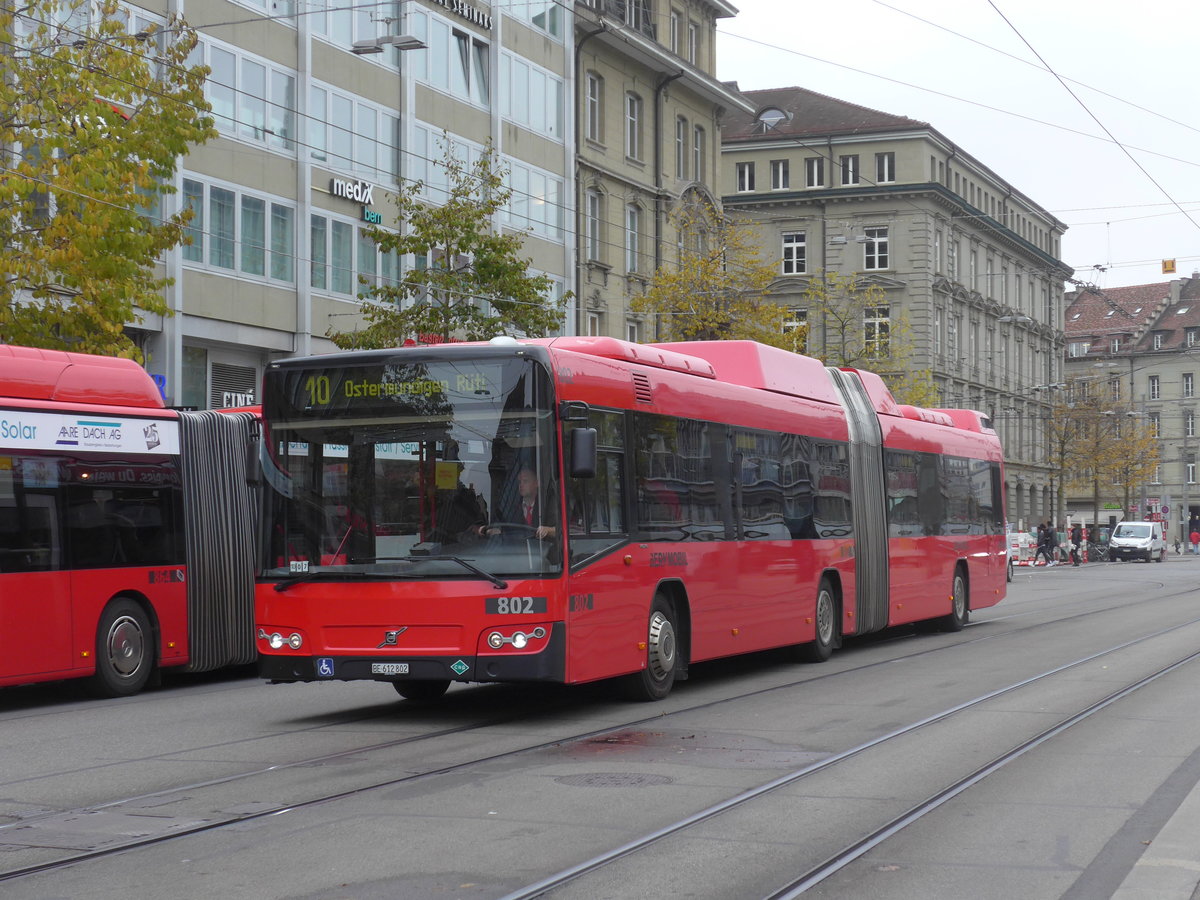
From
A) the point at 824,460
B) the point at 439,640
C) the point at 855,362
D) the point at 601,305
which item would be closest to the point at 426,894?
the point at 439,640

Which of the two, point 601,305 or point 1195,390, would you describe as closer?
point 601,305

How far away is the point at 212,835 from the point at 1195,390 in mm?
119083

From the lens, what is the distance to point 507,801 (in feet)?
29.0

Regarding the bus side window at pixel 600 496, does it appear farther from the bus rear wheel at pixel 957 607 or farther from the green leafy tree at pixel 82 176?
the bus rear wheel at pixel 957 607

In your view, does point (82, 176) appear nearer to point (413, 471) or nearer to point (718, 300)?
point (413, 471)

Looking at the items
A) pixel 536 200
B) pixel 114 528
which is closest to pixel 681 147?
pixel 536 200

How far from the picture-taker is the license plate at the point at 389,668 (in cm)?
1212

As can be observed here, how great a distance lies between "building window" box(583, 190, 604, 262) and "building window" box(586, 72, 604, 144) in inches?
62.4

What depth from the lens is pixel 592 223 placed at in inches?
1762

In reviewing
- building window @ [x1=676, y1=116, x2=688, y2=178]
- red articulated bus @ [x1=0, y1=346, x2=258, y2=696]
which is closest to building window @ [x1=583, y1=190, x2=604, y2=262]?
building window @ [x1=676, y1=116, x2=688, y2=178]

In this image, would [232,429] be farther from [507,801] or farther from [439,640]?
[507,801]

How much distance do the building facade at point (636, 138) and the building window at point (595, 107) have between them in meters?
0.03

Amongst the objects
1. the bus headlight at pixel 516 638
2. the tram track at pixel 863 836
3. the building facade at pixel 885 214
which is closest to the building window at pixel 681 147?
the building facade at pixel 885 214

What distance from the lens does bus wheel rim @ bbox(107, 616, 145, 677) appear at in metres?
15.4
